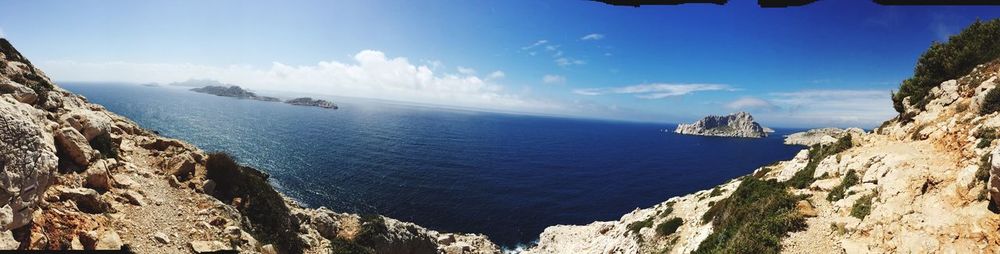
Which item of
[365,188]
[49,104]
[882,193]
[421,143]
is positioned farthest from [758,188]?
[421,143]

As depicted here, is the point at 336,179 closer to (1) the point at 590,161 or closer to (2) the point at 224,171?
(2) the point at 224,171

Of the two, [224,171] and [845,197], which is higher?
[845,197]

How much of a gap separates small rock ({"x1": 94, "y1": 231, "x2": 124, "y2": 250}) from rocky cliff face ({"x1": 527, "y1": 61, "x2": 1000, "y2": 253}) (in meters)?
30.0

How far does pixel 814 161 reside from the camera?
108 ft

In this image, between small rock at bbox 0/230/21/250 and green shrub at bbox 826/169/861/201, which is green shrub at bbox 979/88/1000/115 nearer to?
green shrub at bbox 826/169/861/201

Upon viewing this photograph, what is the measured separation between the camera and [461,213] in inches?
2741

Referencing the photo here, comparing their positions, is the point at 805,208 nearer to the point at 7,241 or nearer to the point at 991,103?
the point at 991,103

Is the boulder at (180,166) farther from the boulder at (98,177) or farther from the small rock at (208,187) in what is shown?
the boulder at (98,177)

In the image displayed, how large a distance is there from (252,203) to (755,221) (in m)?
32.1

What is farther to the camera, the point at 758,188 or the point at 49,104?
the point at 758,188

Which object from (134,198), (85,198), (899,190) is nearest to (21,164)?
(85,198)

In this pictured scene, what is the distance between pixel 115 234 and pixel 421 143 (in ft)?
419

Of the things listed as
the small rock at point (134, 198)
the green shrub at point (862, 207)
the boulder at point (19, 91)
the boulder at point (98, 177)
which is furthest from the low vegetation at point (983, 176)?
the boulder at point (19, 91)

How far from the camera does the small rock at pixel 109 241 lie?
53.5 feet
